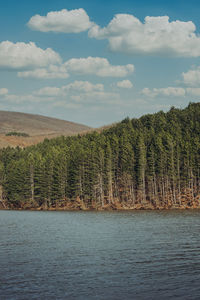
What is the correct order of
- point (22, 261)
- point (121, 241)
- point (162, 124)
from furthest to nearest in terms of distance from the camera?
point (162, 124), point (121, 241), point (22, 261)

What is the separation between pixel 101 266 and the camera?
1034 inches

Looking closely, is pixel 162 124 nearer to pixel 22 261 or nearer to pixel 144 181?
pixel 144 181

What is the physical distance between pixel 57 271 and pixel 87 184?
83980mm

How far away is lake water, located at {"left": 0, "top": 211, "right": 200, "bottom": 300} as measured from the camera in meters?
20.0

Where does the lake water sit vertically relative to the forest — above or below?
below

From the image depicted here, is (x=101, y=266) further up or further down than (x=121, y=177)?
further down

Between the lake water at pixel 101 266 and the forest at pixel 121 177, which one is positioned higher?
the forest at pixel 121 177

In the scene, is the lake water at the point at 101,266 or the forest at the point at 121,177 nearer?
the lake water at the point at 101,266

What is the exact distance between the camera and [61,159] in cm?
11738

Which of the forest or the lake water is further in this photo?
the forest

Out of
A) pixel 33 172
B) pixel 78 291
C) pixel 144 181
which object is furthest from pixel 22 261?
pixel 33 172

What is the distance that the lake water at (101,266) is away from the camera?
2002 cm

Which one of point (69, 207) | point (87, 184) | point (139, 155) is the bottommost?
point (69, 207)

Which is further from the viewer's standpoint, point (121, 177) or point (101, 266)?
point (121, 177)
